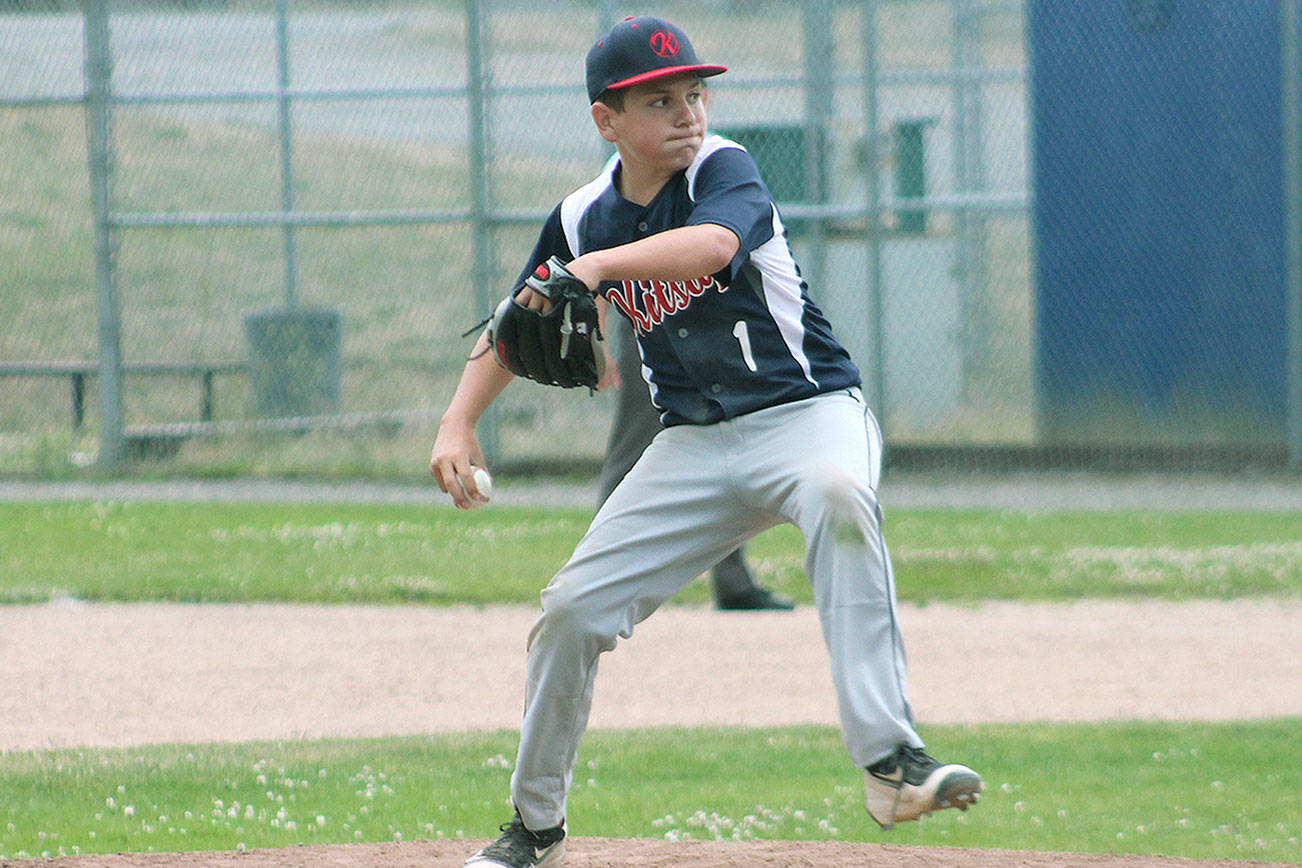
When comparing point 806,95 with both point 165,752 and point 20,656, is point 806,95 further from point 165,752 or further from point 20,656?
point 165,752

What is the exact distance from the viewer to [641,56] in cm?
349

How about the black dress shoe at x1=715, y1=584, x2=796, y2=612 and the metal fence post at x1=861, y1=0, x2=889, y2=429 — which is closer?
the black dress shoe at x1=715, y1=584, x2=796, y2=612

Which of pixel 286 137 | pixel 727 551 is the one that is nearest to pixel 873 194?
pixel 286 137

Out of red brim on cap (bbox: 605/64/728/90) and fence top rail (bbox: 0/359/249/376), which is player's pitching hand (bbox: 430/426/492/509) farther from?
fence top rail (bbox: 0/359/249/376)

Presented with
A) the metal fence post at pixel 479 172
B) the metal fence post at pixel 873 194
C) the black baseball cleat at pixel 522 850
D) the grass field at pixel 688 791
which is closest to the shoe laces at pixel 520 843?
the black baseball cleat at pixel 522 850

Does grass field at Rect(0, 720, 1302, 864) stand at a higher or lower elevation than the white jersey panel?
lower

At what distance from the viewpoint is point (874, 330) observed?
35.0 feet

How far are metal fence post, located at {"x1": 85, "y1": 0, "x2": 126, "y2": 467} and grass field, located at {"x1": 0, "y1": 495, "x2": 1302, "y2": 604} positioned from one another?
1.37m

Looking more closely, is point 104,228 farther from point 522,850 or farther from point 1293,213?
point 522,850

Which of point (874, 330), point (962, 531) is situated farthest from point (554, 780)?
point (874, 330)

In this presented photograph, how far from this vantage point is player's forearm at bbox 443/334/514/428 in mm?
3725

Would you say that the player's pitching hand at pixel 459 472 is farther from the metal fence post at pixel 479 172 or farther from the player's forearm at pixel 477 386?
the metal fence post at pixel 479 172

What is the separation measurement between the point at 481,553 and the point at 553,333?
532 cm

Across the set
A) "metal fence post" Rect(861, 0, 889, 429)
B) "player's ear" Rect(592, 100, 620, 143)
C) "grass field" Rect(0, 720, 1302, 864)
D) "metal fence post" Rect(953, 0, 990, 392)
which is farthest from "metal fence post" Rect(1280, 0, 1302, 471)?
"player's ear" Rect(592, 100, 620, 143)
